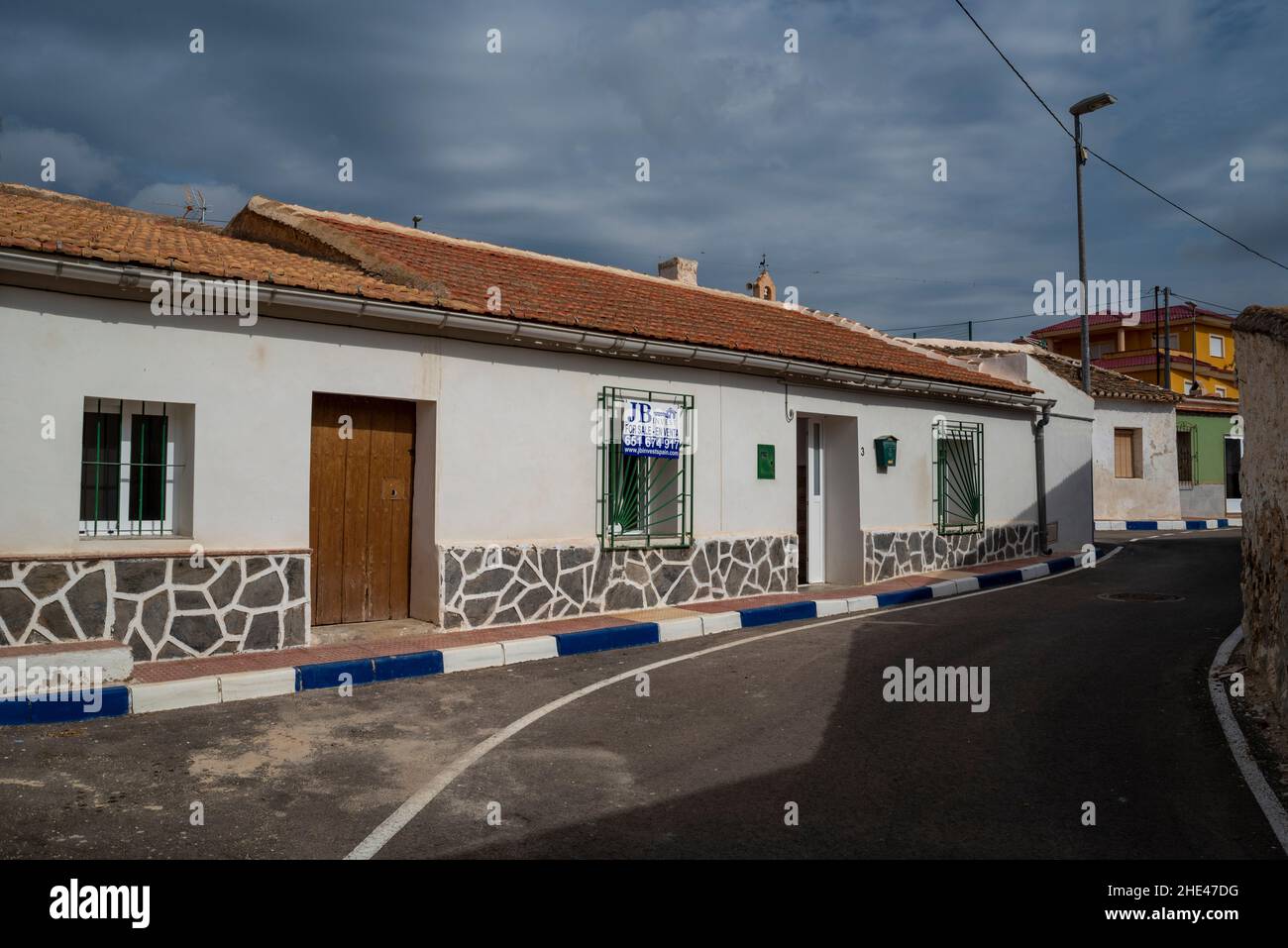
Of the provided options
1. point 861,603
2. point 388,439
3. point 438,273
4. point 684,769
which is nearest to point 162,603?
point 388,439

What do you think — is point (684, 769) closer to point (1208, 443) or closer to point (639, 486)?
point (639, 486)

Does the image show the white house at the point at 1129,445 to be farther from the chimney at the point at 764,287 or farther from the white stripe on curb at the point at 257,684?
the white stripe on curb at the point at 257,684

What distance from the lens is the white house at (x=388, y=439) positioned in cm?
743

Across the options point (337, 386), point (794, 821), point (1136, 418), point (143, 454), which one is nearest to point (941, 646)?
point (794, 821)

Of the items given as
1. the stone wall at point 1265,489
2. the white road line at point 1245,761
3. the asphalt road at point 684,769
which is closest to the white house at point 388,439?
the asphalt road at point 684,769

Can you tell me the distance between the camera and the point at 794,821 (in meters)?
4.52

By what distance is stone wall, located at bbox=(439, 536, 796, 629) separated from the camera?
9.65 meters

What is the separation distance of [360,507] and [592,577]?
8.85 ft

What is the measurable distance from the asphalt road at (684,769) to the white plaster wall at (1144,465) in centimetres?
2131

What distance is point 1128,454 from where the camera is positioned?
28781 millimetres

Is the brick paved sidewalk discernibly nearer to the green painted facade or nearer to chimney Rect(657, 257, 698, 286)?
chimney Rect(657, 257, 698, 286)

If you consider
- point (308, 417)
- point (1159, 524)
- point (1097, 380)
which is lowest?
point (1159, 524)

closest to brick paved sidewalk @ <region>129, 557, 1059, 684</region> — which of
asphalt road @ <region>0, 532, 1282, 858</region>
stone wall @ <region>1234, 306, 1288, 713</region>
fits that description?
asphalt road @ <region>0, 532, 1282, 858</region>

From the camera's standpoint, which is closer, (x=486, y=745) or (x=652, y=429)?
(x=486, y=745)
